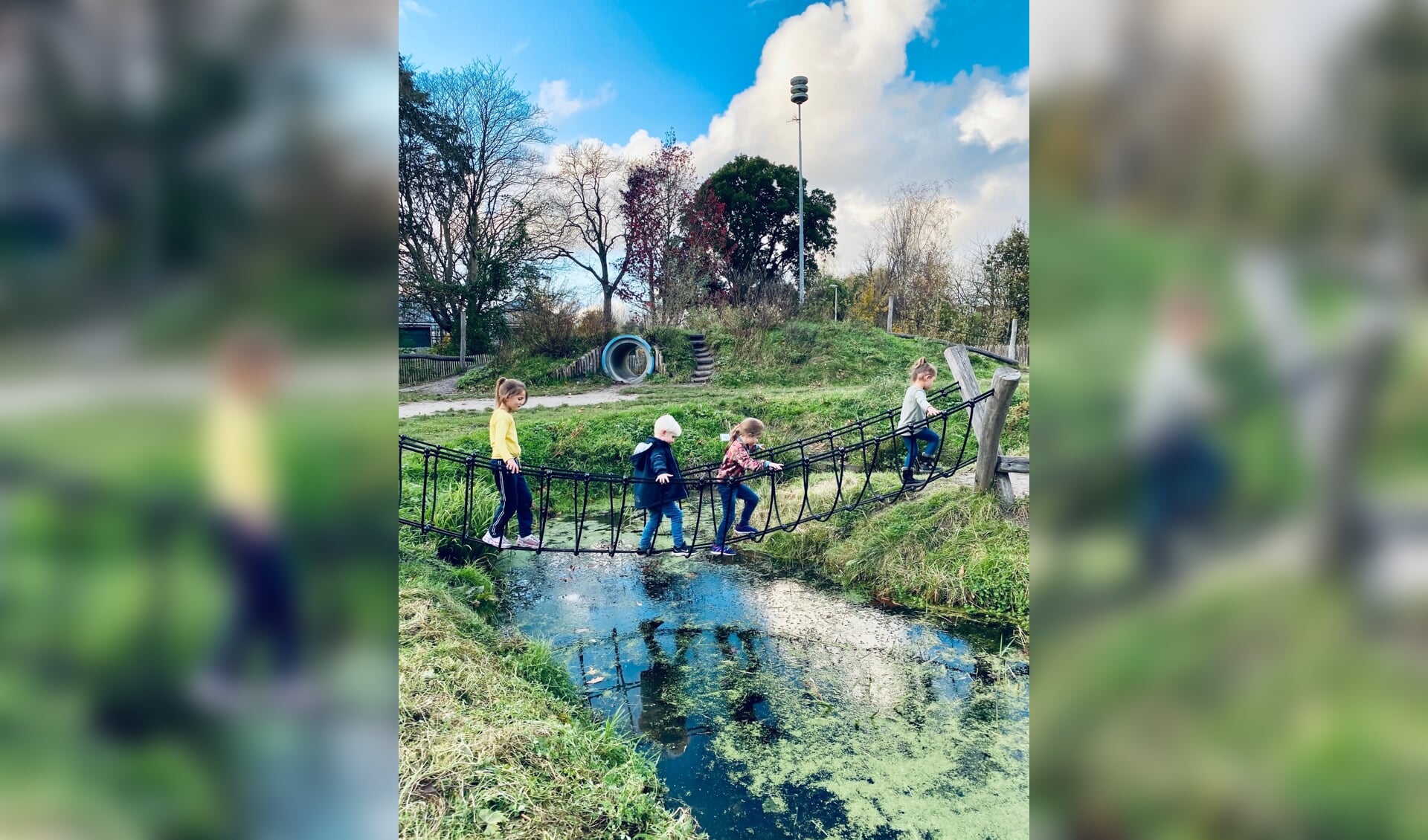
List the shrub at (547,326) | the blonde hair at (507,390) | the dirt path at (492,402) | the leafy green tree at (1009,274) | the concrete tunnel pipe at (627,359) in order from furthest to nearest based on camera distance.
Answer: the leafy green tree at (1009,274)
the concrete tunnel pipe at (627,359)
the shrub at (547,326)
the dirt path at (492,402)
the blonde hair at (507,390)

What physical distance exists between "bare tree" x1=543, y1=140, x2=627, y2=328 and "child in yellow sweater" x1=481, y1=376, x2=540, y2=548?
5030 millimetres

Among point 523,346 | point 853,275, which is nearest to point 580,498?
point 523,346

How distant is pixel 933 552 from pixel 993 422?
52.5 inches

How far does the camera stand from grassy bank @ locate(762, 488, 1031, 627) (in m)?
4.96

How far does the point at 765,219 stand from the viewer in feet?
32.0

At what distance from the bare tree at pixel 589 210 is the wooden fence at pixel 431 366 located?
1777 millimetres

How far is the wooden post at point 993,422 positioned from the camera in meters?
4.15

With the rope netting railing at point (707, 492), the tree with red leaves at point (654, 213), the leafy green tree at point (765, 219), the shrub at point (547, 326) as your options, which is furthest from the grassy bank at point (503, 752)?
the leafy green tree at point (765, 219)

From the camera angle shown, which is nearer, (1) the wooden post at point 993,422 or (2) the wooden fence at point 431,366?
(1) the wooden post at point 993,422

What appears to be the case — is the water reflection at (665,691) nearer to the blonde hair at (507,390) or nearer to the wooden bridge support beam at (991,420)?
the blonde hair at (507,390)
